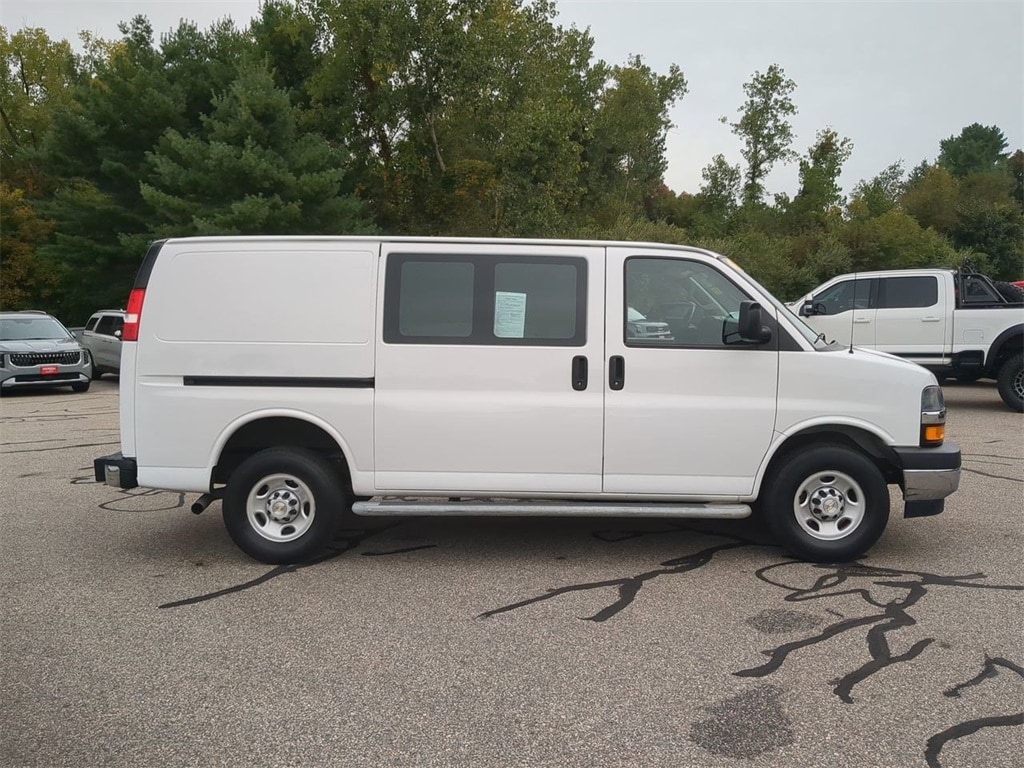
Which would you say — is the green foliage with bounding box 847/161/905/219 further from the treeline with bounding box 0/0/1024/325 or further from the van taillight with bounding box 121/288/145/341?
the van taillight with bounding box 121/288/145/341

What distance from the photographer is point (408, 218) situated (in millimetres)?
34625

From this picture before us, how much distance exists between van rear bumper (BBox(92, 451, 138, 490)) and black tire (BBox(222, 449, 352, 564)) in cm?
65

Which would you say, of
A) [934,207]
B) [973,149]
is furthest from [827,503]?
[973,149]

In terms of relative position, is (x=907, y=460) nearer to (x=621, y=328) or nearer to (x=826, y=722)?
(x=621, y=328)

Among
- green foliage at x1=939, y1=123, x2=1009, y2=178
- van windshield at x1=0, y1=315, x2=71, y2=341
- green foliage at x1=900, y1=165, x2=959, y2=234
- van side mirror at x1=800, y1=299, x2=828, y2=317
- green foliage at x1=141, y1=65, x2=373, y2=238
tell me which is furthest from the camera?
green foliage at x1=939, y1=123, x2=1009, y2=178

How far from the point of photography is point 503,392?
570cm

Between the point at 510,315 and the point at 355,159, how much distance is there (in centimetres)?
2930

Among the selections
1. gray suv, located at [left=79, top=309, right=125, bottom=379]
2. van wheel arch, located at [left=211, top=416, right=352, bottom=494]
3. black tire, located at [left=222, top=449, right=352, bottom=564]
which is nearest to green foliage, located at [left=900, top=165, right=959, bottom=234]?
gray suv, located at [left=79, top=309, right=125, bottom=379]

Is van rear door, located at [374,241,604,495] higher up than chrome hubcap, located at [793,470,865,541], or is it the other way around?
van rear door, located at [374,241,604,495]

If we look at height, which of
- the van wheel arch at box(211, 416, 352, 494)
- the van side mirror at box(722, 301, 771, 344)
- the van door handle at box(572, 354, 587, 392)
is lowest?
the van wheel arch at box(211, 416, 352, 494)

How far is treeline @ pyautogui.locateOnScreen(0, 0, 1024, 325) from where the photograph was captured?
25.6 m

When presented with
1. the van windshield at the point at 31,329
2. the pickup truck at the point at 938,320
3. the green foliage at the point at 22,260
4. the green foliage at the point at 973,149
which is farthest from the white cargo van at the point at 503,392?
the green foliage at the point at 973,149

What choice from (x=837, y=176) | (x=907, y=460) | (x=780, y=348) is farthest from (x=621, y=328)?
(x=837, y=176)

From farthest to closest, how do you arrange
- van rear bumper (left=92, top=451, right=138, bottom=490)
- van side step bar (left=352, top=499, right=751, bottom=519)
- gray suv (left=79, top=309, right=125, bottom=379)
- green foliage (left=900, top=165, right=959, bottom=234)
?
1. green foliage (left=900, top=165, right=959, bottom=234)
2. gray suv (left=79, top=309, right=125, bottom=379)
3. van rear bumper (left=92, top=451, right=138, bottom=490)
4. van side step bar (left=352, top=499, right=751, bottom=519)
